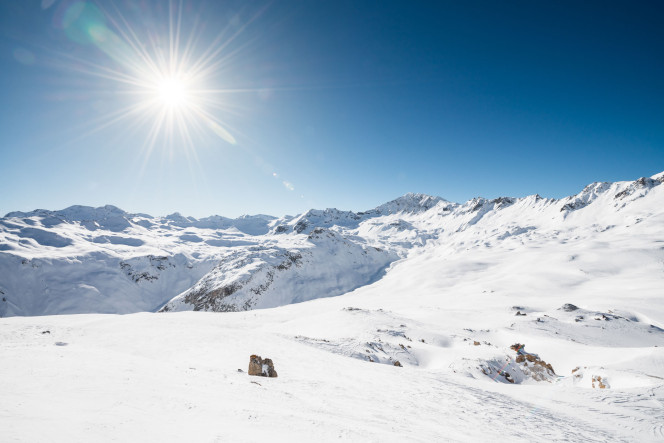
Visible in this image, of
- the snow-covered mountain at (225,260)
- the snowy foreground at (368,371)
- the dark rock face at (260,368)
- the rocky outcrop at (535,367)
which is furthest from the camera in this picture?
the snow-covered mountain at (225,260)

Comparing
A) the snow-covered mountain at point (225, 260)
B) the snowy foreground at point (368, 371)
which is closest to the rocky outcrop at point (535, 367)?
the snowy foreground at point (368, 371)

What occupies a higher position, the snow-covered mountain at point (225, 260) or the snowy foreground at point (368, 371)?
the snow-covered mountain at point (225, 260)

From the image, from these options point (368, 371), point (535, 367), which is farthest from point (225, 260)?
point (535, 367)

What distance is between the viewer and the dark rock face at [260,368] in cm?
1142

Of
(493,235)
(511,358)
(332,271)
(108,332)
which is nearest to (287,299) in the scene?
(332,271)

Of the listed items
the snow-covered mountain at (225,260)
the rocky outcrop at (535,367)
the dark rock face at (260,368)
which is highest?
the snow-covered mountain at (225,260)

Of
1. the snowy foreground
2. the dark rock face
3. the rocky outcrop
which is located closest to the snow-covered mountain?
the snowy foreground

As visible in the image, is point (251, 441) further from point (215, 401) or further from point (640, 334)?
point (640, 334)

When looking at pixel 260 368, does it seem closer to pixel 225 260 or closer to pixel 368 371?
pixel 368 371

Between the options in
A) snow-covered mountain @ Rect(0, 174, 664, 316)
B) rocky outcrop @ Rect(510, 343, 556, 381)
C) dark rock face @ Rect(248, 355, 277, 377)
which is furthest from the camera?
snow-covered mountain @ Rect(0, 174, 664, 316)

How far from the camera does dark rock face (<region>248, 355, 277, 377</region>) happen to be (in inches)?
450

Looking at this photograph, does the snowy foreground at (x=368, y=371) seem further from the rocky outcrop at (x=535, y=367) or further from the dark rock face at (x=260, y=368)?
the dark rock face at (x=260, y=368)

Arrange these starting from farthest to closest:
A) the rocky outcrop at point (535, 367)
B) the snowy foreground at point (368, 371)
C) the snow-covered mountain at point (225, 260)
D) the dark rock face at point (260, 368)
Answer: the snow-covered mountain at point (225, 260) < the rocky outcrop at point (535, 367) < the dark rock face at point (260, 368) < the snowy foreground at point (368, 371)

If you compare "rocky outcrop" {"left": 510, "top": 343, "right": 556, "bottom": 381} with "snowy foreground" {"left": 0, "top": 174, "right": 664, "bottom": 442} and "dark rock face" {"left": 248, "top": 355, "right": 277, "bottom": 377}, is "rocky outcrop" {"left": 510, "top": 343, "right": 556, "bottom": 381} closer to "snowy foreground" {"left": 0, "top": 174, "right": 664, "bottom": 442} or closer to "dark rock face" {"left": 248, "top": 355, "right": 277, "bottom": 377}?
"snowy foreground" {"left": 0, "top": 174, "right": 664, "bottom": 442}
